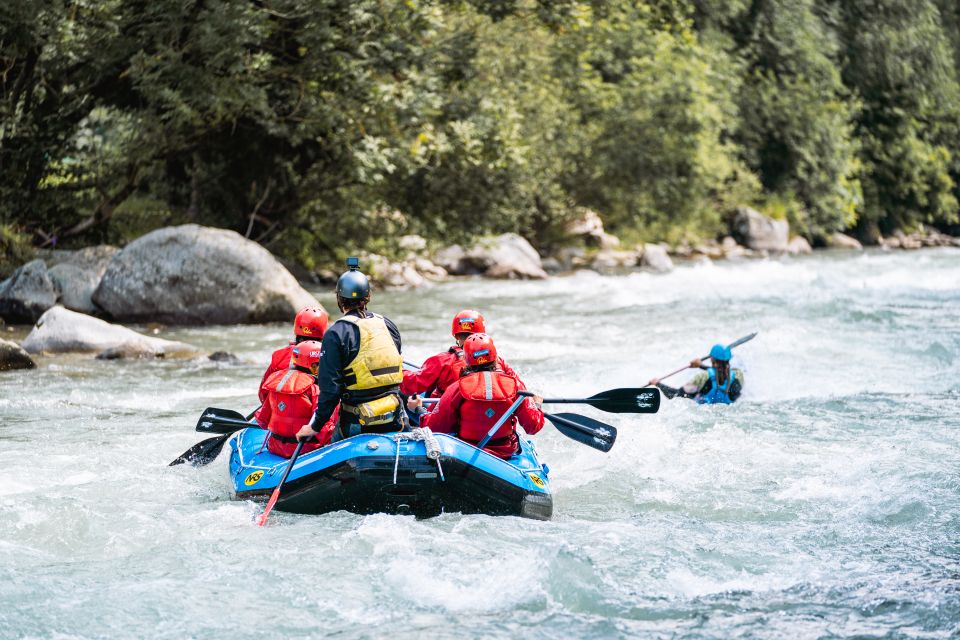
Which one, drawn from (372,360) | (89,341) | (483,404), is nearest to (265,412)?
(372,360)

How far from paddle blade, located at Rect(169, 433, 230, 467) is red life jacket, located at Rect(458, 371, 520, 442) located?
1.66 metres

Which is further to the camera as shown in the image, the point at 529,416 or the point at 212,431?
the point at 212,431

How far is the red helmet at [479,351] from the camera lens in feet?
20.6

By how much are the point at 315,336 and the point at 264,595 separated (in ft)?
6.49

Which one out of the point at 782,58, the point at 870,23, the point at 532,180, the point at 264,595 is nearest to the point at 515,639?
the point at 264,595

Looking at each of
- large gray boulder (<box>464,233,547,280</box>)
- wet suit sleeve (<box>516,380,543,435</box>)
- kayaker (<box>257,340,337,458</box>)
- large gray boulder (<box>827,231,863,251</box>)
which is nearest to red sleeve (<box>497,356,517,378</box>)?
wet suit sleeve (<box>516,380,543,435</box>)

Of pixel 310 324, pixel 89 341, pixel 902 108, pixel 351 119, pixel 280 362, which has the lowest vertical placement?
pixel 89 341

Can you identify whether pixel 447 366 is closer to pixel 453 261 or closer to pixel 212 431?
pixel 212 431

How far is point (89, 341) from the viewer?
11.9m

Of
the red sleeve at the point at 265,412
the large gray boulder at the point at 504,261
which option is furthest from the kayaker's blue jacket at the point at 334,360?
the large gray boulder at the point at 504,261

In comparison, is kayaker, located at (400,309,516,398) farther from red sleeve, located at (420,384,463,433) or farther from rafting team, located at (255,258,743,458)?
red sleeve, located at (420,384,463,433)

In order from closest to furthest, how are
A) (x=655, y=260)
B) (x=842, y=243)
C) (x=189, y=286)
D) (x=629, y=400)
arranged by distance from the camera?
1. (x=629, y=400)
2. (x=189, y=286)
3. (x=655, y=260)
4. (x=842, y=243)

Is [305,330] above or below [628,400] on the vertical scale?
above

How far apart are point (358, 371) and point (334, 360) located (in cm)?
17
